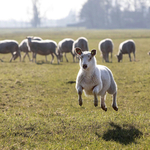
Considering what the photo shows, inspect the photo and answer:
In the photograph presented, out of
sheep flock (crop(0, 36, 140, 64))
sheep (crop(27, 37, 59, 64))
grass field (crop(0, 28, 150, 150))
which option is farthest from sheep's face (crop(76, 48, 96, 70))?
sheep (crop(27, 37, 59, 64))

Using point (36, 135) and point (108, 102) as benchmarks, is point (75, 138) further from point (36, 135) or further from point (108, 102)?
point (108, 102)

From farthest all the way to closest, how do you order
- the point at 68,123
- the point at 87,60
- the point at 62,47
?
the point at 62,47
the point at 68,123
the point at 87,60

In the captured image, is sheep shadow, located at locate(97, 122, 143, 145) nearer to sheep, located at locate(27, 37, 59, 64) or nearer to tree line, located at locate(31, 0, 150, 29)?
sheep, located at locate(27, 37, 59, 64)

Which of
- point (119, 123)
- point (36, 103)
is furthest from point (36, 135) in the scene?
point (36, 103)

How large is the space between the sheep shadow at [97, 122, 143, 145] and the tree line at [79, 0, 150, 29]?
13274cm

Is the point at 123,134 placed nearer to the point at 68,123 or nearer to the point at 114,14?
the point at 68,123

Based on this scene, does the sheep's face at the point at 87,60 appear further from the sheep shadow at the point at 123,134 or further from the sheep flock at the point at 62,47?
the sheep flock at the point at 62,47

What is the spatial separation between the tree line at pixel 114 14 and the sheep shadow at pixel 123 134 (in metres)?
133

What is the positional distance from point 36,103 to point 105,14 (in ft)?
466

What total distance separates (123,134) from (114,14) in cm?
13947

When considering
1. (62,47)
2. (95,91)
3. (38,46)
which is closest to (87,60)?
(95,91)

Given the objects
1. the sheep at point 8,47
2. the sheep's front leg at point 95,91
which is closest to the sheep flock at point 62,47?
the sheep at point 8,47

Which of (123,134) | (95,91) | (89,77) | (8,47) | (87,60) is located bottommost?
(123,134)

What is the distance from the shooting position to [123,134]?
6047 mm
